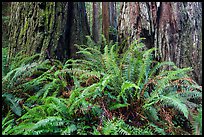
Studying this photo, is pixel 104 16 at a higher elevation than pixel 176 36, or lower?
→ higher

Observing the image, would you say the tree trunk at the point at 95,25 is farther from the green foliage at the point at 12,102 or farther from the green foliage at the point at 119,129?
the green foliage at the point at 119,129

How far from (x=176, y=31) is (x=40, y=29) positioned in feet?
7.37

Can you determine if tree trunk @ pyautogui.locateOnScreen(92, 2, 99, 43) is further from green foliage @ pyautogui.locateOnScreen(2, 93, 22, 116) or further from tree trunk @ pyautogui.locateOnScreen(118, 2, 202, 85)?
green foliage @ pyautogui.locateOnScreen(2, 93, 22, 116)

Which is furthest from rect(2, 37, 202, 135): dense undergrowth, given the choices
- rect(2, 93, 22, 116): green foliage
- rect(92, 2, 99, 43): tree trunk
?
rect(92, 2, 99, 43): tree trunk

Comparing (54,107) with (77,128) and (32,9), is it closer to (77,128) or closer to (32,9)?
(77,128)

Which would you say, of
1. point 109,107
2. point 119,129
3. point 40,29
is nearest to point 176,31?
point 109,107

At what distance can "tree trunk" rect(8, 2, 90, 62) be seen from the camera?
3770 millimetres

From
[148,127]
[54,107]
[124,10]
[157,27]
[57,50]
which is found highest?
[124,10]

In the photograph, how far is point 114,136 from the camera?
2.10 m

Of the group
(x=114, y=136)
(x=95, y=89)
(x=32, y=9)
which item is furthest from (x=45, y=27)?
(x=114, y=136)

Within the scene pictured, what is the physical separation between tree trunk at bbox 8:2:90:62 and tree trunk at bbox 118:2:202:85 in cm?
144

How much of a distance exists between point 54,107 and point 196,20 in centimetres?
249

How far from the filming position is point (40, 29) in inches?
149

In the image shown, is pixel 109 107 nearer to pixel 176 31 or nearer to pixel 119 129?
pixel 119 129
